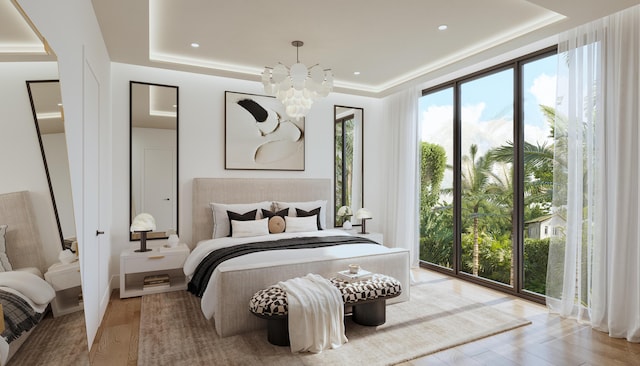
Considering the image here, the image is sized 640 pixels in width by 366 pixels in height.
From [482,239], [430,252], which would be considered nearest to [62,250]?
[482,239]

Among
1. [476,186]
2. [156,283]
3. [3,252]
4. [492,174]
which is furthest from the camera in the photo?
[476,186]

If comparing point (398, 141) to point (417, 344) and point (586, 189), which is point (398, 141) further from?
point (417, 344)

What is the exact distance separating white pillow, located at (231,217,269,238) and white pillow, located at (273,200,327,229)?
47 cm

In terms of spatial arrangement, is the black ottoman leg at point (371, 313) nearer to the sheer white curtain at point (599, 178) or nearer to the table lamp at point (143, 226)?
the sheer white curtain at point (599, 178)

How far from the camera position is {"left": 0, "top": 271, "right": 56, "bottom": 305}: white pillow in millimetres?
1006

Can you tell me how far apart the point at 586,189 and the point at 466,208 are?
160 centimetres

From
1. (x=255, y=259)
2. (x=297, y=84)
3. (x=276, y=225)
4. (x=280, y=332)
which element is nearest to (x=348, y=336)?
(x=280, y=332)

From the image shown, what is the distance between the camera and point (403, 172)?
17.5 feet

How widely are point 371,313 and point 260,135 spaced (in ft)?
9.52

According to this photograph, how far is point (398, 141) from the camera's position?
17.9 ft

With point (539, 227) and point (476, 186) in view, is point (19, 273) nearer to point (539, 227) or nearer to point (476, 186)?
point (539, 227)

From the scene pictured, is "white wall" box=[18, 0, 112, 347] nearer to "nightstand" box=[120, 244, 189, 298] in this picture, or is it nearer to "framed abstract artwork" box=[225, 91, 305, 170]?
"nightstand" box=[120, 244, 189, 298]

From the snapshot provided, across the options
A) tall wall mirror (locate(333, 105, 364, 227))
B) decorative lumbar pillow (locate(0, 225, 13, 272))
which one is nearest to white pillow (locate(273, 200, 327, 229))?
tall wall mirror (locate(333, 105, 364, 227))

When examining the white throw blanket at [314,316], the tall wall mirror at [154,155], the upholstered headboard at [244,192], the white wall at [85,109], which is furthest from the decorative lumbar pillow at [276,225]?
the white wall at [85,109]
